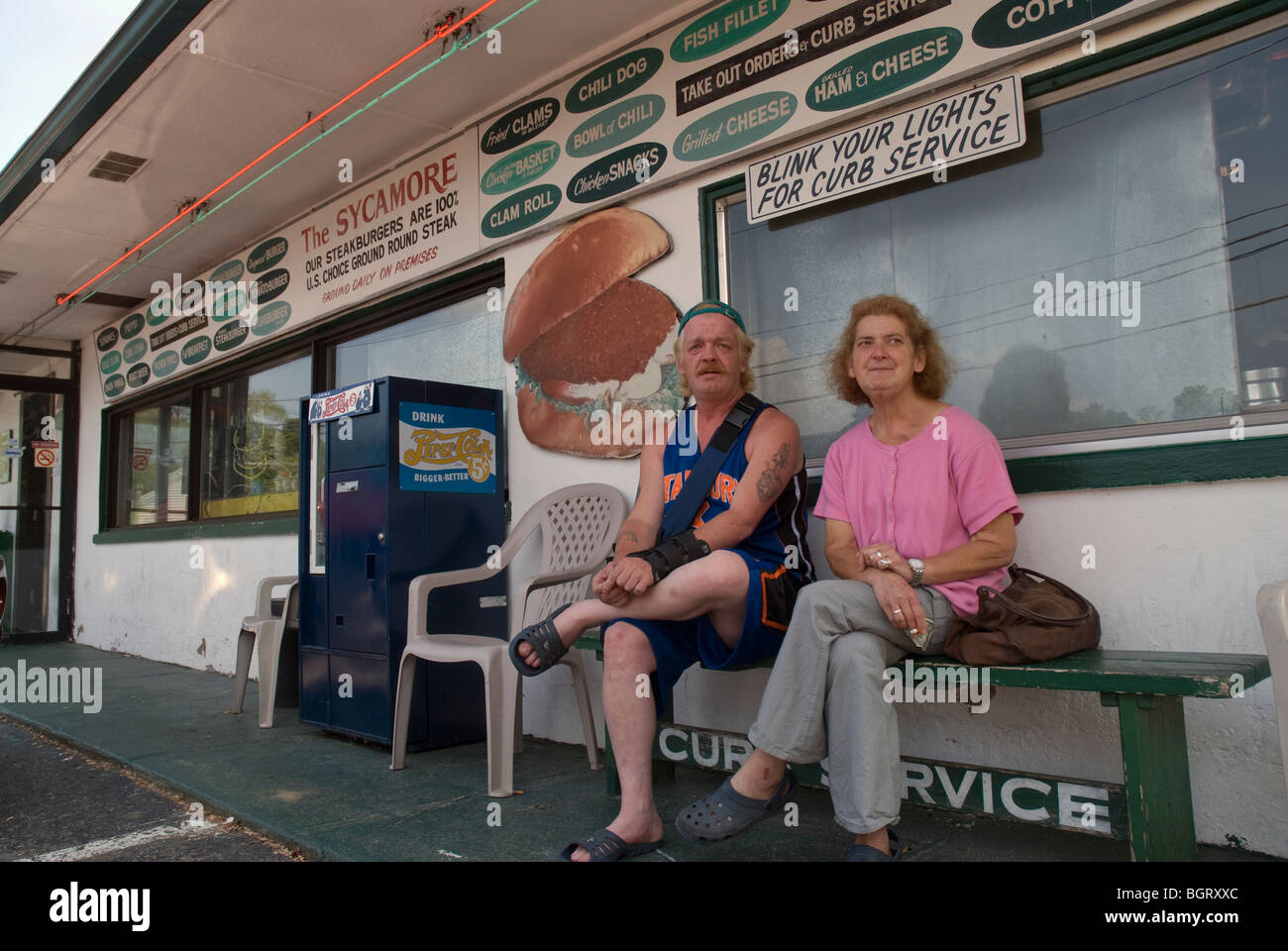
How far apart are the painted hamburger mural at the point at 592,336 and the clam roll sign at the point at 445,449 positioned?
0.76 feet

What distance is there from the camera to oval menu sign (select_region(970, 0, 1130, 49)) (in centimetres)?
262

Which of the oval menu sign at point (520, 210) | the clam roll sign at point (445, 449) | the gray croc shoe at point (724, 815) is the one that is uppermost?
the oval menu sign at point (520, 210)

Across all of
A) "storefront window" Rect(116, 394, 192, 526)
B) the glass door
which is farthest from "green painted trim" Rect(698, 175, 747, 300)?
the glass door

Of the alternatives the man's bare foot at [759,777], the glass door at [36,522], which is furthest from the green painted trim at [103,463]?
the man's bare foot at [759,777]

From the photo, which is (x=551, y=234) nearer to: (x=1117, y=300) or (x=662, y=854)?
(x=1117, y=300)

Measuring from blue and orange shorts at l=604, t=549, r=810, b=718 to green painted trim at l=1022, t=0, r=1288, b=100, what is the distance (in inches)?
68.5

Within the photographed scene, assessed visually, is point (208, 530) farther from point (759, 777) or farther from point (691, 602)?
point (759, 777)

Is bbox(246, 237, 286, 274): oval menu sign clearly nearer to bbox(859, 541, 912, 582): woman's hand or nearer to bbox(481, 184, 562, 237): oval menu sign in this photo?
bbox(481, 184, 562, 237): oval menu sign

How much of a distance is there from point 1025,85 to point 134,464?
8.57 metres

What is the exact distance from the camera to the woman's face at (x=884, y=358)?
8.75ft

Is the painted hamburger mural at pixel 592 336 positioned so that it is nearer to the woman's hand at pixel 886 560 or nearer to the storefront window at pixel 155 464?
the woman's hand at pixel 886 560

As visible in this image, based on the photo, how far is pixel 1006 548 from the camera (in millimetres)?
2359

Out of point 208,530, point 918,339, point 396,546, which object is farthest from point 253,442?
point 918,339
